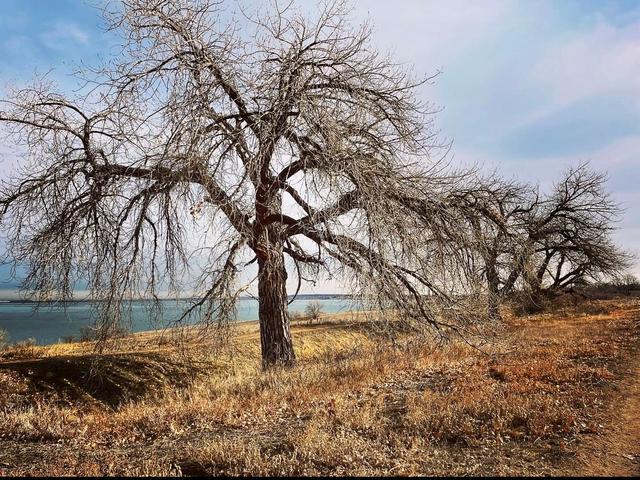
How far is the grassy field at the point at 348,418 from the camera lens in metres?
5.36

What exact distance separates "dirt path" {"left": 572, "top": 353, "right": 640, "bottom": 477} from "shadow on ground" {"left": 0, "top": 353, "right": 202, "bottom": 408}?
10024mm

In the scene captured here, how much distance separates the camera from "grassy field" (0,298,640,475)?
536 cm

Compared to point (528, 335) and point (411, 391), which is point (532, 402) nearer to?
point (411, 391)

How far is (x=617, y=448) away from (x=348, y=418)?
3.48 m

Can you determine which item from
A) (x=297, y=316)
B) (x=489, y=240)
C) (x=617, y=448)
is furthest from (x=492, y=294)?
(x=297, y=316)

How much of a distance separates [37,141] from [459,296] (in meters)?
11.0

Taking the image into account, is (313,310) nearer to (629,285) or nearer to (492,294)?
(492,294)

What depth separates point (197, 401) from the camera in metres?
8.68

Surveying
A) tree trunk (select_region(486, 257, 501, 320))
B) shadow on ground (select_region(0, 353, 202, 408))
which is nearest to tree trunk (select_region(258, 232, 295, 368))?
shadow on ground (select_region(0, 353, 202, 408))

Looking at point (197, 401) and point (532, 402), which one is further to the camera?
point (197, 401)

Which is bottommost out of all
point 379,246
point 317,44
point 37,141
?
point 379,246

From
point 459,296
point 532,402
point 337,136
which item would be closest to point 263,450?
point 532,402

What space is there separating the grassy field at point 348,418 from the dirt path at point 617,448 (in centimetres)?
3

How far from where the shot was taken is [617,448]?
5742mm
